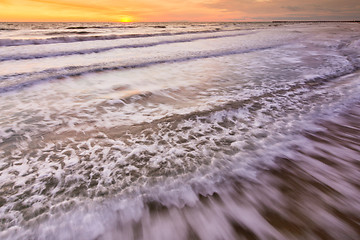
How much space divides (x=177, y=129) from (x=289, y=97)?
7.31 feet

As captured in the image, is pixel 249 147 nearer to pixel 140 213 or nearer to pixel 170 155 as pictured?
pixel 170 155

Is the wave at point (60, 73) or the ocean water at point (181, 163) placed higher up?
the ocean water at point (181, 163)

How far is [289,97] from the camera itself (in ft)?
11.1

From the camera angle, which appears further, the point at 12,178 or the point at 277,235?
the point at 12,178

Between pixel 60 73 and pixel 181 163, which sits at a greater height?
pixel 181 163

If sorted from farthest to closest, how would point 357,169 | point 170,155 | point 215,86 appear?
point 215,86
point 170,155
point 357,169

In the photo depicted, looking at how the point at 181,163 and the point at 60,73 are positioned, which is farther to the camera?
the point at 60,73

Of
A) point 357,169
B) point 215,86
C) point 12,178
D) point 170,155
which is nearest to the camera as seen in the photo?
point 12,178

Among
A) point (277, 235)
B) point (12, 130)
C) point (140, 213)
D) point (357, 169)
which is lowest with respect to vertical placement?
point (12, 130)

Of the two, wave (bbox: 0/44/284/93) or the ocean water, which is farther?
wave (bbox: 0/44/284/93)

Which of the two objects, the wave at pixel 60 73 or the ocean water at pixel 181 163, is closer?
the ocean water at pixel 181 163

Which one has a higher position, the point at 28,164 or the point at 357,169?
the point at 357,169

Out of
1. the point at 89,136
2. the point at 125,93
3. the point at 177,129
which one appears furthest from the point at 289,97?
the point at 89,136

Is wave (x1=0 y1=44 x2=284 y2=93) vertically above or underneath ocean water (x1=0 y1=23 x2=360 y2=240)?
underneath
